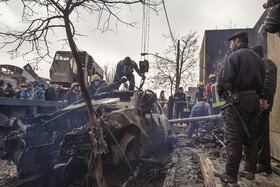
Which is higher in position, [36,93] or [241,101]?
[36,93]

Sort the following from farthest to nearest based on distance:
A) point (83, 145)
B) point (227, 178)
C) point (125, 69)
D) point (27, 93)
→ 1. point (27, 93)
2. point (125, 69)
3. point (83, 145)
4. point (227, 178)

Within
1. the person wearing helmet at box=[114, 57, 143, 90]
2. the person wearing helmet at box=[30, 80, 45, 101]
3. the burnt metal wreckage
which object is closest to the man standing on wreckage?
the burnt metal wreckage

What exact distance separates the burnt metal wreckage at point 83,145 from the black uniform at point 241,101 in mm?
1492

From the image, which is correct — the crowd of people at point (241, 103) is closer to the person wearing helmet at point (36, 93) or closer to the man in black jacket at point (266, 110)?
the man in black jacket at point (266, 110)

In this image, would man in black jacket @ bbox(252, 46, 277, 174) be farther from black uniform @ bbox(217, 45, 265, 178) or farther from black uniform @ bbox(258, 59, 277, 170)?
black uniform @ bbox(217, 45, 265, 178)

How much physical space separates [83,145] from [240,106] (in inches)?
92.8

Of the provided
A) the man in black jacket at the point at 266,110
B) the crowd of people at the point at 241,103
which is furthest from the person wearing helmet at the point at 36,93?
the man in black jacket at the point at 266,110

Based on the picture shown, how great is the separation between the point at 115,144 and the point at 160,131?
6.71 ft

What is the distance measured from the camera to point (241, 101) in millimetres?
2445

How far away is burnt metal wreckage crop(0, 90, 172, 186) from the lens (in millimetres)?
3191

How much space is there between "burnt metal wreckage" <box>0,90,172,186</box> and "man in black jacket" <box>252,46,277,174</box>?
6.31 ft

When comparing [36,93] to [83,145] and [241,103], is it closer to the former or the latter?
[83,145]

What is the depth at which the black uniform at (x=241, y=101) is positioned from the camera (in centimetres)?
→ 239

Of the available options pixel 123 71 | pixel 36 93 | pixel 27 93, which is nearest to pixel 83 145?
pixel 123 71
